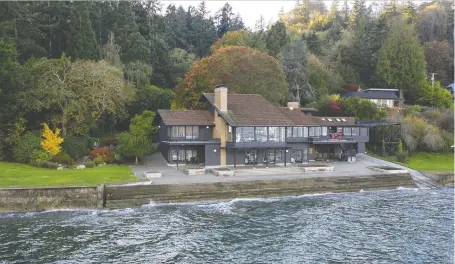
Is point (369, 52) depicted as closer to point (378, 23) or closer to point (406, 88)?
point (378, 23)

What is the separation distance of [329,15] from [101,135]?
346 feet

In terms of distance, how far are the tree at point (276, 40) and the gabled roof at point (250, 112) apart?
107 feet

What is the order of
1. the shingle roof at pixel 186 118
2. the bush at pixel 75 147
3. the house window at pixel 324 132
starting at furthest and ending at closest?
the house window at pixel 324 132 < the shingle roof at pixel 186 118 < the bush at pixel 75 147

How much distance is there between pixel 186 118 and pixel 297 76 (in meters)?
31.2

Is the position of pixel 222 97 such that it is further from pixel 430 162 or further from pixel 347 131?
pixel 430 162

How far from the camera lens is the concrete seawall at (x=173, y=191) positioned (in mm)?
31453

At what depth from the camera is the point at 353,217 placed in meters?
29.5

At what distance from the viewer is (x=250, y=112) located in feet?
157

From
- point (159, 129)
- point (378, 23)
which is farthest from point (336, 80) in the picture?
point (159, 129)

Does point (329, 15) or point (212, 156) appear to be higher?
point (329, 15)

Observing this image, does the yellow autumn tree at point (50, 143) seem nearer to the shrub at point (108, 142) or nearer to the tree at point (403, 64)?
the shrub at point (108, 142)

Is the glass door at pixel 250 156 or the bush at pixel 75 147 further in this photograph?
the glass door at pixel 250 156

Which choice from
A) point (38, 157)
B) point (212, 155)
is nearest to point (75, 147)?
point (38, 157)

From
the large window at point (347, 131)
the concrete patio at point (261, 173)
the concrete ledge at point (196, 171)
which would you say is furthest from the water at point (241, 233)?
the large window at point (347, 131)
